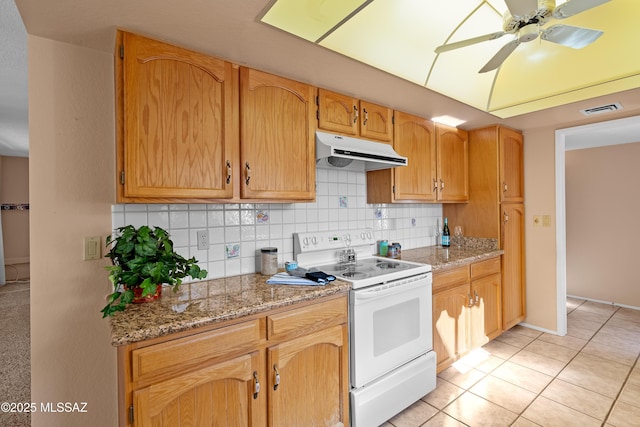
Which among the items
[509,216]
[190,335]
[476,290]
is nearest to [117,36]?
[190,335]

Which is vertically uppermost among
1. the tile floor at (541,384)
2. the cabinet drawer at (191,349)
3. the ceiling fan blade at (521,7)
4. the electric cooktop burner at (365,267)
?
the ceiling fan blade at (521,7)

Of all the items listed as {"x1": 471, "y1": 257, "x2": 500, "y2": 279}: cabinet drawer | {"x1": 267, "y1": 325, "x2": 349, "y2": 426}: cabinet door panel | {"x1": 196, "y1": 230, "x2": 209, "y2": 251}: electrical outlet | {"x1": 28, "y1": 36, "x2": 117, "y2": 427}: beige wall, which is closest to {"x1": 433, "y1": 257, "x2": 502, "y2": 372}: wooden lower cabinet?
{"x1": 471, "y1": 257, "x2": 500, "y2": 279}: cabinet drawer

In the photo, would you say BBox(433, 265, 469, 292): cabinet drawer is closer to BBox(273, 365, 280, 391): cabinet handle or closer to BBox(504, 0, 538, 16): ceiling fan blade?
BBox(273, 365, 280, 391): cabinet handle

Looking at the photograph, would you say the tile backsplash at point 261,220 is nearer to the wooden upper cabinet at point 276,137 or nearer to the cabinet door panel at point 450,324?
the wooden upper cabinet at point 276,137

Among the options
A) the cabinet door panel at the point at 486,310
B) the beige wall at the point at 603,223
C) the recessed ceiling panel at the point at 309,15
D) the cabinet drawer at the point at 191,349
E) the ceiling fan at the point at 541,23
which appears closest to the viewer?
the cabinet drawer at the point at 191,349

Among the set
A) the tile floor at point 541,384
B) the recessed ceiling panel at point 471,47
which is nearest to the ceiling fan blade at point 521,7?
the recessed ceiling panel at point 471,47

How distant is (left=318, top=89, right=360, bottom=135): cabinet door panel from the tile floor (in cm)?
195

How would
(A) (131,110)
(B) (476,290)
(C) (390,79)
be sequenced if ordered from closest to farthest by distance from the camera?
(A) (131,110), (C) (390,79), (B) (476,290)

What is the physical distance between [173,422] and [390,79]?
209cm

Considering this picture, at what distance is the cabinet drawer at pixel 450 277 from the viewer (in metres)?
2.23

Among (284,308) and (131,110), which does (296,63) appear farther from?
(284,308)

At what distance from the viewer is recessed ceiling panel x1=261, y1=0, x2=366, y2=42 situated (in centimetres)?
129

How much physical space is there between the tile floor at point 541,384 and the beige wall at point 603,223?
1011 millimetres

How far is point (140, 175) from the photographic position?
1.35 metres
